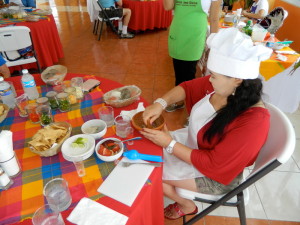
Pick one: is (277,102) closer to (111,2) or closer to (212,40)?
(212,40)

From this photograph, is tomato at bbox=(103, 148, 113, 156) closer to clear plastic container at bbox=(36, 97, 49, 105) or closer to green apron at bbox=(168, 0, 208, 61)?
clear plastic container at bbox=(36, 97, 49, 105)

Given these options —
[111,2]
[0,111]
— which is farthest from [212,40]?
[111,2]

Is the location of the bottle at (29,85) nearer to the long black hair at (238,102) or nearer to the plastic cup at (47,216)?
the plastic cup at (47,216)

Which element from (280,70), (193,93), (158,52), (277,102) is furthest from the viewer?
(158,52)

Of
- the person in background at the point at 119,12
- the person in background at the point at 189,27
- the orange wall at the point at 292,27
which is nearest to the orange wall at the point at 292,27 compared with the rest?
the orange wall at the point at 292,27

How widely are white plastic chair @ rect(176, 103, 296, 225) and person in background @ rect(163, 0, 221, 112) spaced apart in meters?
1.12

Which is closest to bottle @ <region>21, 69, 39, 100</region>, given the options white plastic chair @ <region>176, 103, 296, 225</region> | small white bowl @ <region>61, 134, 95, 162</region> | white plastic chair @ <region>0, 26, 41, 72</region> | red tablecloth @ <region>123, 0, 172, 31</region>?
small white bowl @ <region>61, 134, 95, 162</region>

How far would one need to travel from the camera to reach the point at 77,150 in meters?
1.04

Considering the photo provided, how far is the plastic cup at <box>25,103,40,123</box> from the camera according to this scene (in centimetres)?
125

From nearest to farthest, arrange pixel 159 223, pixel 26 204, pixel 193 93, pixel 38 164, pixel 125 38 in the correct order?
1. pixel 26 204
2. pixel 38 164
3. pixel 159 223
4. pixel 193 93
5. pixel 125 38

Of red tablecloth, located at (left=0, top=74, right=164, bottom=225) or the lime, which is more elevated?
the lime

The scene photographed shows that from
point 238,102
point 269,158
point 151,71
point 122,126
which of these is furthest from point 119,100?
point 151,71

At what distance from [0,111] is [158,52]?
133 inches

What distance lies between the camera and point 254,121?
100cm
